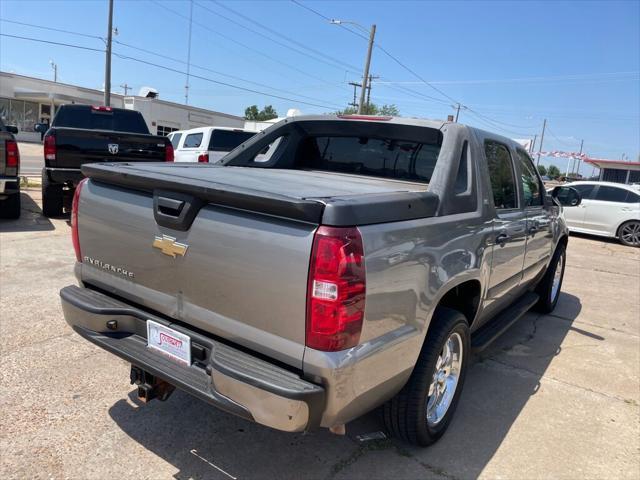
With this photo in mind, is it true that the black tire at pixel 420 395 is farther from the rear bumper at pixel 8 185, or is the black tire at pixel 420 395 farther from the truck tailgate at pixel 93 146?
the rear bumper at pixel 8 185

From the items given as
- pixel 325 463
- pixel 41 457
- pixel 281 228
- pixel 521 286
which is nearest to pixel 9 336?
pixel 41 457

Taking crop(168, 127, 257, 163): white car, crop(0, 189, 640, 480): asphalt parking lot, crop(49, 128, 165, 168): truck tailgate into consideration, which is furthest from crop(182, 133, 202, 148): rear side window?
crop(0, 189, 640, 480): asphalt parking lot

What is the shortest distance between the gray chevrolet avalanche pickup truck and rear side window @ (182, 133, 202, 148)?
10.0 metres

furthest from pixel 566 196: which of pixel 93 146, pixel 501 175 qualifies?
pixel 93 146

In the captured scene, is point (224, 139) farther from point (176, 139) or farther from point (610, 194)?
point (610, 194)

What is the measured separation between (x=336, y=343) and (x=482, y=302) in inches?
65.5

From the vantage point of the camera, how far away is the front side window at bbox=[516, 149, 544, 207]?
14.2ft

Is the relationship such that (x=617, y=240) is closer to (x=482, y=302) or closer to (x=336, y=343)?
(x=482, y=302)

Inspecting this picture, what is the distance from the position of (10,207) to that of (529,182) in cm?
787

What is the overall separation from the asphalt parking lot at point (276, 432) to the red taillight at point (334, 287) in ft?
3.36

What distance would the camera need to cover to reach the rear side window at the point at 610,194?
13445 mm

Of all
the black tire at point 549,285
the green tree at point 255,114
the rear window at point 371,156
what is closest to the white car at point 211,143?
the rear window at point 371,156

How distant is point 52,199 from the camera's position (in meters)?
8.61

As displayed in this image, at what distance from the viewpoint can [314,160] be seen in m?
4.20
